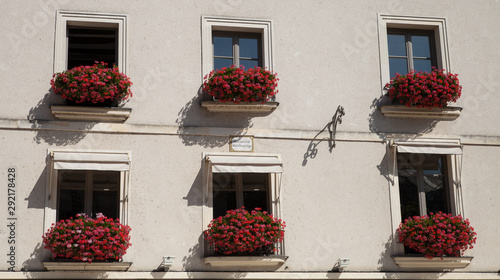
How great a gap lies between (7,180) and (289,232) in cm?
421

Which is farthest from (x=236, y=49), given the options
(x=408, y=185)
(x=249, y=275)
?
(x=249, y=275)

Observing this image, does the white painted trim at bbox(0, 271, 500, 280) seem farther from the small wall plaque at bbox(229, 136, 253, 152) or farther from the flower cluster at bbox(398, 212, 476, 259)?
the small wall plaque at bbox(229, 136, 253, 152)

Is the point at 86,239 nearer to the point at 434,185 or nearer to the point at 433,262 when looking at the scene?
the point at 433,262

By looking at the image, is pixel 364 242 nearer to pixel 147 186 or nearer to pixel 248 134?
pixel 248 134

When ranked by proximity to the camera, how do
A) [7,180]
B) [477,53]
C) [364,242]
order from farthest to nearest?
[477,53]
[364,242]
[7,180]

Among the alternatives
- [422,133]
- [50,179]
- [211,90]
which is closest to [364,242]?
[422,133]

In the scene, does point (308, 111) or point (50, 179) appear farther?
point (308, 111)

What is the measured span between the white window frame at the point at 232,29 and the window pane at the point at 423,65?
2.56m

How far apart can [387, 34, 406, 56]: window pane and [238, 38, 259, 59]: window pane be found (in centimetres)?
229

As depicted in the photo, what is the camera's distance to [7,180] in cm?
1166

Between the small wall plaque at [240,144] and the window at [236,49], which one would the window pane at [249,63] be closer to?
the window at [236,49]

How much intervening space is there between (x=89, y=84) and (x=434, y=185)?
5.73m

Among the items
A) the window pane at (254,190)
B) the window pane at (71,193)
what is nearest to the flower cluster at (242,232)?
the window pane at (254,190)

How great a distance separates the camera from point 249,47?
13234 millimetres
